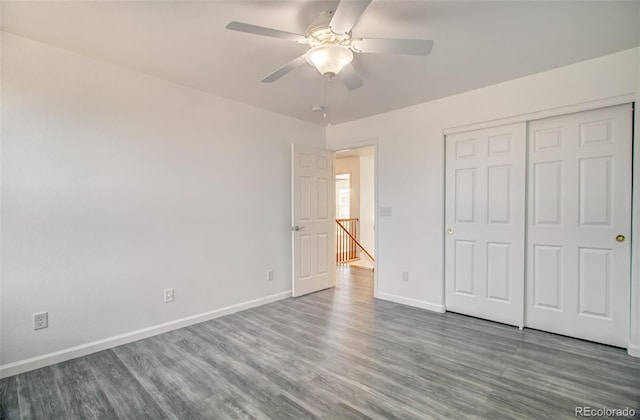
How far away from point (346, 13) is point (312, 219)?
300cm

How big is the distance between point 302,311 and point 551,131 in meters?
3.22

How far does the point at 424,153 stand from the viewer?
354 cm

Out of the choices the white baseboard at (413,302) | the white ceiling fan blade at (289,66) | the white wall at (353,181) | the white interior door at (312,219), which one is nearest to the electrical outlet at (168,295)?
the white interior door at (312,219)

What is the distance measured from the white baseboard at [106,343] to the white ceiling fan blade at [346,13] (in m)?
3.01

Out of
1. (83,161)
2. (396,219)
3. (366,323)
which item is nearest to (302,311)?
(366,323)

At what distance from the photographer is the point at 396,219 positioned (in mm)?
3789

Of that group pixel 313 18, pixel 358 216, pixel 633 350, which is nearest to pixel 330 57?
pixel 313 18

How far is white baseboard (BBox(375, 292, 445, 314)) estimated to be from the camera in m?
3.44

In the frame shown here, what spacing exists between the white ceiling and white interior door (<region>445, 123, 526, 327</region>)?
0.66m

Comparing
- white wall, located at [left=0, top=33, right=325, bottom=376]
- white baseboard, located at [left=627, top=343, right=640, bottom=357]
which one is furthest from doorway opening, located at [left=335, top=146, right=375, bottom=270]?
white baseboard, located at [left=627, top=343, right=640, bottom=357]

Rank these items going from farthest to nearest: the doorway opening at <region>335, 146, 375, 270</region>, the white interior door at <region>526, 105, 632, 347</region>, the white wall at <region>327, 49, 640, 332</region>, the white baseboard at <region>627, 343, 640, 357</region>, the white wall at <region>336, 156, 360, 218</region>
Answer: the white wall at <region>336, 156, 360, 218</region>
the doorway opening at <region>335, 146, 375, 270</region>
the white wall at <region>327, 49, 640, 332</region>
the white interior door at <region>526, 105, 632, 347</region>
the white baseboard at <region>627, 343, 640, 357</region>

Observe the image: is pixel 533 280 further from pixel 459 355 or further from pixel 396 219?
pixel 396 219

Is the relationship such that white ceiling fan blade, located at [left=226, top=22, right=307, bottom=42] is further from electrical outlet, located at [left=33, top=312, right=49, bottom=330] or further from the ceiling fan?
electrical outlet, located at [left=33, top=312, right=49, bottom=330]

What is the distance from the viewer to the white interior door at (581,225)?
8.13ft
